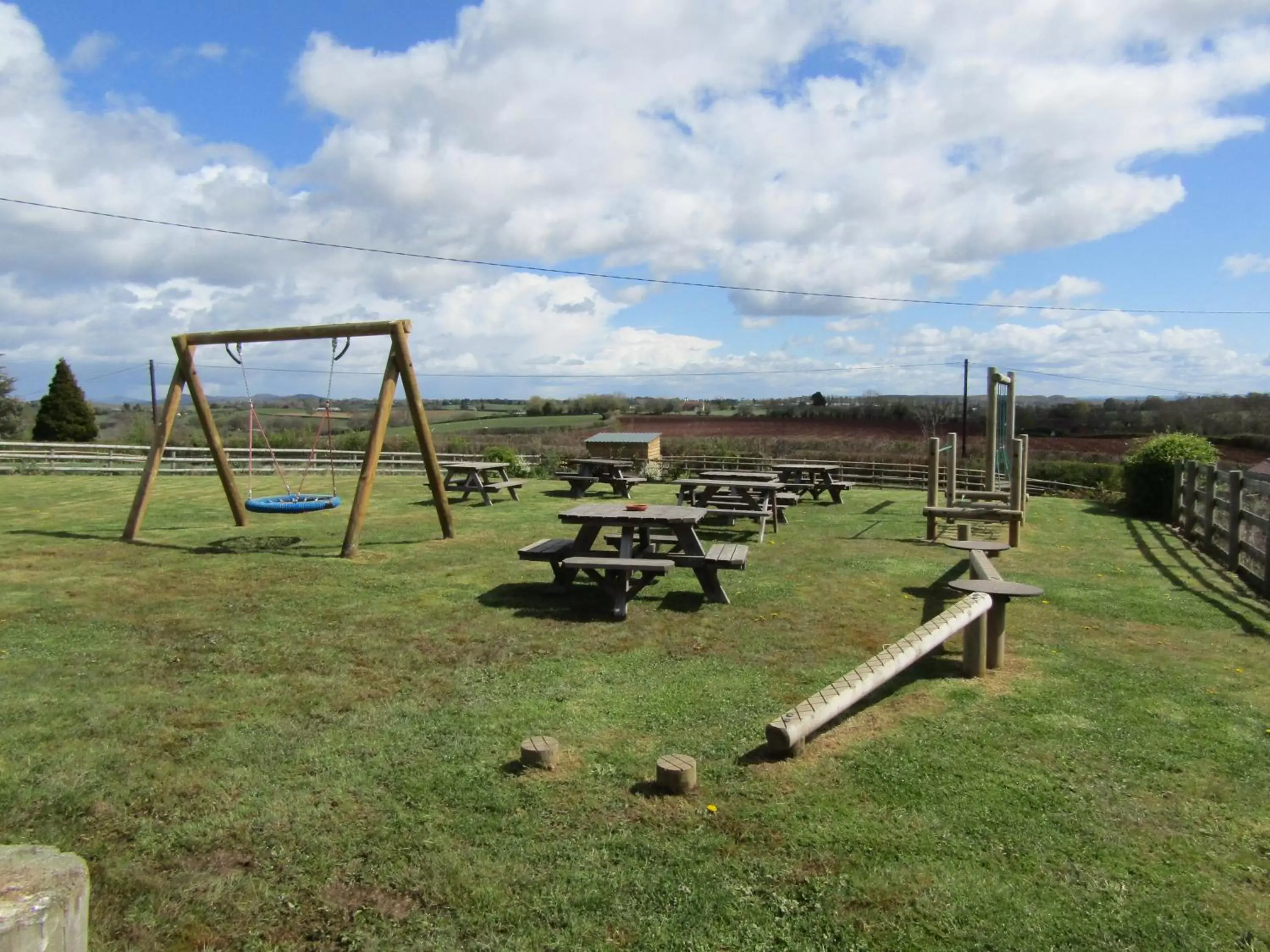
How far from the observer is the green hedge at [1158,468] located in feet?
44.2

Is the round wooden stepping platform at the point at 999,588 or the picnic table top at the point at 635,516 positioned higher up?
the picnic table top at the point at 635,516

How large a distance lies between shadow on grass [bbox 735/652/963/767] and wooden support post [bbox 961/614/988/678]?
0.26ft

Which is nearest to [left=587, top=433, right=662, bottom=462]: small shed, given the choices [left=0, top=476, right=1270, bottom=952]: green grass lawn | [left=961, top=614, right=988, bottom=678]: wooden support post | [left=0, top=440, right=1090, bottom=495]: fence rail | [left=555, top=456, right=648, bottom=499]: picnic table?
[left=0, top=440, right=1090, bottom=495]: fence rail

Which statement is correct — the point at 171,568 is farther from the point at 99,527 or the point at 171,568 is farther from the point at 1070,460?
the point at 1070,460

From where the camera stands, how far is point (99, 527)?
36.1 ft

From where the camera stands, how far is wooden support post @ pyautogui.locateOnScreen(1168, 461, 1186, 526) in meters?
12.2

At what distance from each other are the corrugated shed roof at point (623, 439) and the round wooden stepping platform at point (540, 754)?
16500 mm

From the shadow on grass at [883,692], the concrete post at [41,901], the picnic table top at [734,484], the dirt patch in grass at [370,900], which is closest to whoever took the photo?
the concrete post at [41,901]

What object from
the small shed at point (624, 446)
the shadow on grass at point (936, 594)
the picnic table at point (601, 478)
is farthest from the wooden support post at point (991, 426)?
the small shed at point (624, 446)

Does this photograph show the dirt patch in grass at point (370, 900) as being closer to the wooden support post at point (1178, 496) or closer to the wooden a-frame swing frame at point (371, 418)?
the wooden a-frame swing frame at point (371, 418)

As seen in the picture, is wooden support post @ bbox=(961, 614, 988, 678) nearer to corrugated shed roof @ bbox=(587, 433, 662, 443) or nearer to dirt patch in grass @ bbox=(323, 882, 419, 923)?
dirt patch in grass @ bbox=(323, 882, 419, 923)

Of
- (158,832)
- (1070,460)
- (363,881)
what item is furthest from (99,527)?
(1070,460)

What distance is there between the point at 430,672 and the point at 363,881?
2.24 m

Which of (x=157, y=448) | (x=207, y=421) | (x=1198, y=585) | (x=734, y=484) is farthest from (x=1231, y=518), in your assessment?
(x=157, y=448)
